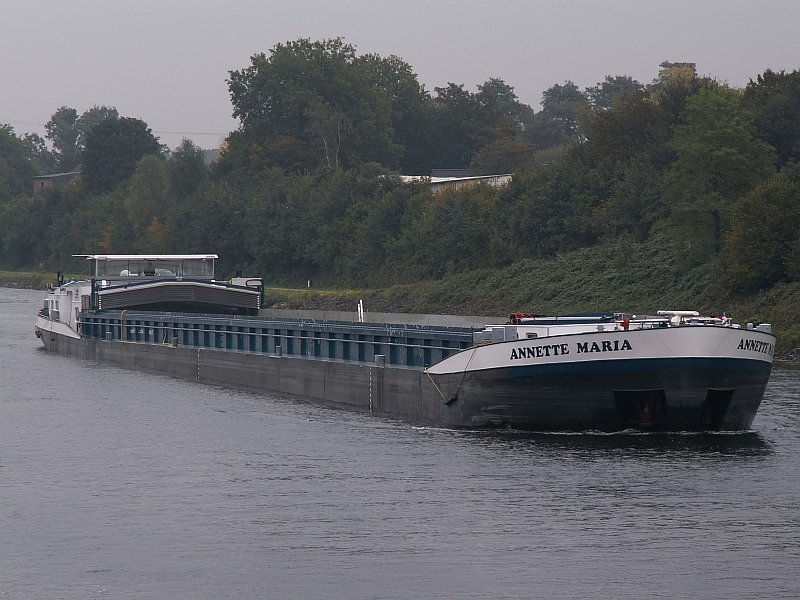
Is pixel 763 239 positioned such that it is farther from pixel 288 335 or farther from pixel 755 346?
pixel 755 346

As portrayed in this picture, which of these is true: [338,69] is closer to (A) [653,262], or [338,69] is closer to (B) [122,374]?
(A) [653,262]

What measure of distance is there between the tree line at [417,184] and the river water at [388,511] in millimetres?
25793

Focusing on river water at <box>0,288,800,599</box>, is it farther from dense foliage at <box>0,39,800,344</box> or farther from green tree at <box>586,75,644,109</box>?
green tree at <box>586,75,644,109</box>

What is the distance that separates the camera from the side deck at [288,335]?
29.6 meters

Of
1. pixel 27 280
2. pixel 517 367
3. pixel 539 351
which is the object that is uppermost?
pixel 27 280

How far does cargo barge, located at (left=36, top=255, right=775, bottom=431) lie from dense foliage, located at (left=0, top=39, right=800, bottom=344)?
20020mm

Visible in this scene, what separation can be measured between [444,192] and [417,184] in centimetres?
423

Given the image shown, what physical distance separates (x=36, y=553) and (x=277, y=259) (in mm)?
72781

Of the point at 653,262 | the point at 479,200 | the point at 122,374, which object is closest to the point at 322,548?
the point at 122,374

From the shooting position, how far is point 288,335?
119 feet

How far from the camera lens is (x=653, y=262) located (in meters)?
57.2

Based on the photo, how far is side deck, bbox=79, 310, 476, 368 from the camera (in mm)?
29641

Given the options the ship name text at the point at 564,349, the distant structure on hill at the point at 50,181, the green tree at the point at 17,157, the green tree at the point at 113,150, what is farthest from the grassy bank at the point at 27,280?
the ship name text at the point at 564,349

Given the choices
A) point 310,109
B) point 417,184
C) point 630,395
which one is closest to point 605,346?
point 630,395
